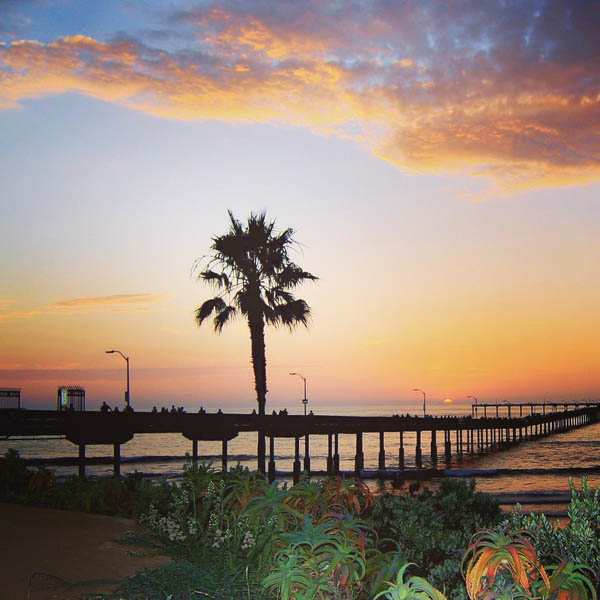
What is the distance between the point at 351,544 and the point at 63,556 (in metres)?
4.20

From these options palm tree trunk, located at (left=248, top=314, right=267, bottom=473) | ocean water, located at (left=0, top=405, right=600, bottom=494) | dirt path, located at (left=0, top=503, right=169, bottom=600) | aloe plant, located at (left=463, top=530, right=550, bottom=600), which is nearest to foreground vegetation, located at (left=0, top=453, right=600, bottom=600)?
aloe plant, located at (left=463, top=530, right=550, bottom=600)

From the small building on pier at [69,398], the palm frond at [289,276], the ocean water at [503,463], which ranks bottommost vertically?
the ocean water at [503,463]

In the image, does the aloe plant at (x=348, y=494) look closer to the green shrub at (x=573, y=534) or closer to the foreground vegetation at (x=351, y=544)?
Result: the foreground vegetation at (x=351, y=544)

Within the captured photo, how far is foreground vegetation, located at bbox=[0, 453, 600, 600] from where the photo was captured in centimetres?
557

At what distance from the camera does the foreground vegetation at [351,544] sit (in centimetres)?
557

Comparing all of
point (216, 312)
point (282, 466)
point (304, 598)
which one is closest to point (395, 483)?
point (304, 598)

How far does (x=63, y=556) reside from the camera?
9.61 meters

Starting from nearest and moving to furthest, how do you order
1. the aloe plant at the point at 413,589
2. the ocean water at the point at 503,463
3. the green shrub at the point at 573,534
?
the aloe plant at the point at 413,589, the green shrub at the point at 573,534, the ocean water at the point at 503,463

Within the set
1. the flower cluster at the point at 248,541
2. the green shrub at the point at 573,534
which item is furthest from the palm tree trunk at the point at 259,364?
the green shrub at the point at 573,534

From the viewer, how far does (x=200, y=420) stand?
43.0 meters

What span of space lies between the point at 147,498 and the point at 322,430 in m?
39.6

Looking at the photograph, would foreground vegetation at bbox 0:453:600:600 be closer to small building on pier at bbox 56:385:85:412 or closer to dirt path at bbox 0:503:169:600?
dirt path at bbox 0:503:169:600

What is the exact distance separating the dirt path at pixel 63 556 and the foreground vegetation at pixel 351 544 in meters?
0.49

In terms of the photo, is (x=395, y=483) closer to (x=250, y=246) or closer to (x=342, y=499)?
(x=342, y=499)
